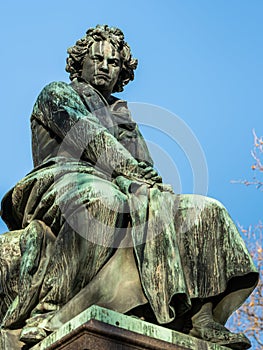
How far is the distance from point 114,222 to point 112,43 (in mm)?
1828

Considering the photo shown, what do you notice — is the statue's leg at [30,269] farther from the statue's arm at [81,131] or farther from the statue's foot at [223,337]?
the statue's foot at [223,337]

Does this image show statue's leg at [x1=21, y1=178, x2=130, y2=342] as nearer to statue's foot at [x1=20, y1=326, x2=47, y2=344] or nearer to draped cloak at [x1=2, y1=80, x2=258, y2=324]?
draped cloak at [x1=2, y1=80, x2=258, y2=324]

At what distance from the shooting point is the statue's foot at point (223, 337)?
5141 mm

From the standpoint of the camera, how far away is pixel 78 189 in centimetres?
537

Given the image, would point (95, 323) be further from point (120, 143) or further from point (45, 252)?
point (120, 143)

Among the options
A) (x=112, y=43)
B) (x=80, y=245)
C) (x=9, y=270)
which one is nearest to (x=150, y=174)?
(x=80, y=245)

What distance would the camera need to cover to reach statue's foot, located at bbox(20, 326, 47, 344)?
4969 millimetres

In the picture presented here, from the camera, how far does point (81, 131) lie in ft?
19.6

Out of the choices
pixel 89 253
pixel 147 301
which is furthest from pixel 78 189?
pixel 147 301

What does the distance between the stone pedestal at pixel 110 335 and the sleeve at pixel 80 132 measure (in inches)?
48.5

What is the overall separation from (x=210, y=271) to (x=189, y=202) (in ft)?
1.45

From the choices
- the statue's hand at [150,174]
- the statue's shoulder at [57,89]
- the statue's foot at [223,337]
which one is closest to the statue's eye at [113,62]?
the statue's shoulder at [57,89]

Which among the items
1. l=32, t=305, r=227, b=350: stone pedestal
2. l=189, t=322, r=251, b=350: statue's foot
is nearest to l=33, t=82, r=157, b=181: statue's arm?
l=189, t=322, r=251, b=350: statue's foot

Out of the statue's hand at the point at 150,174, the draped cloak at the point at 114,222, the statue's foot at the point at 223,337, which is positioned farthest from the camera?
the statue's hand at the point at 150,174
